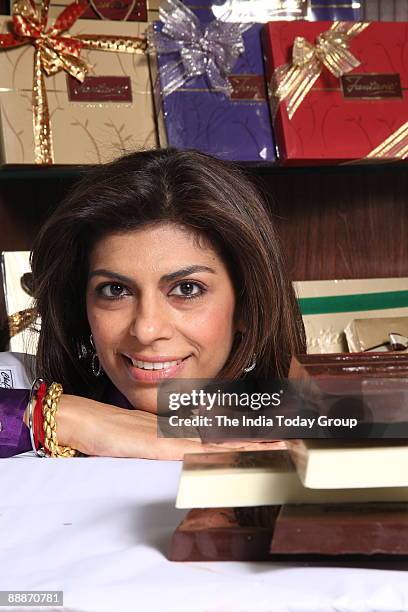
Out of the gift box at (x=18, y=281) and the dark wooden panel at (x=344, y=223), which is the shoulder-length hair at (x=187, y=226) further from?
the dark wooden panel at (x=344, y=223)

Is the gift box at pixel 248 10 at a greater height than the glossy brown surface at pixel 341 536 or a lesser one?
greater

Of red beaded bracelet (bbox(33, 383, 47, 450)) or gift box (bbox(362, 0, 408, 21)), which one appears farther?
gift box (bbox(362, 0, 408, 21))

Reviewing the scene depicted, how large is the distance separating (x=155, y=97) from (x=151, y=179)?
0.27 m

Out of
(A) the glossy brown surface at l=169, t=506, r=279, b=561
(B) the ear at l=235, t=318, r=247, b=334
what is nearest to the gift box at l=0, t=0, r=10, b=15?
(B) the ear at l=235, t=318, r=247, b=334

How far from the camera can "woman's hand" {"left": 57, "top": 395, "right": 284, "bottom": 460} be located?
812 mm

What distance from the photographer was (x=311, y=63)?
54.8 inches

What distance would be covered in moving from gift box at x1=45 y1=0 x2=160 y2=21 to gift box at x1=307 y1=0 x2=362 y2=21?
274mm

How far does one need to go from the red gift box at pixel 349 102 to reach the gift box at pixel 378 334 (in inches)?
12.4

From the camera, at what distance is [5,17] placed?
135cm

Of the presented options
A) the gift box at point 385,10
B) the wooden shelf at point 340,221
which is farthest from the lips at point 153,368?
the gift box at point 385,10

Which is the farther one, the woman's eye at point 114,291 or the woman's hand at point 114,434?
the woman's eye at point 114,291

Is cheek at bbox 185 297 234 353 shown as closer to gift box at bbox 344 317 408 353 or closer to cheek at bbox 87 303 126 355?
cheek at bbox 87 303 126 355

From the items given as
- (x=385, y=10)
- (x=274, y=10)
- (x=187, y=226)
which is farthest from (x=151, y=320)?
(x=385, y=10)

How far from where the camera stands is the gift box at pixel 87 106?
1.31 metres
